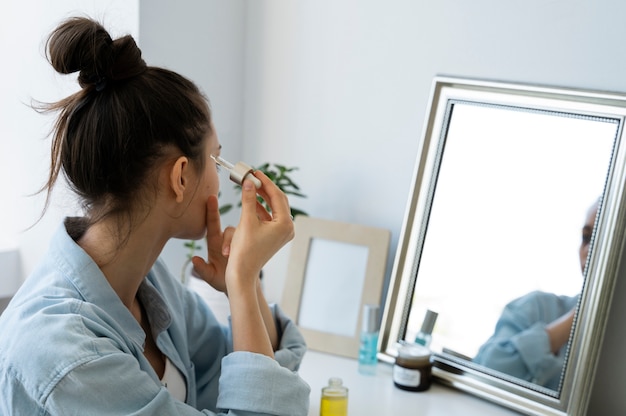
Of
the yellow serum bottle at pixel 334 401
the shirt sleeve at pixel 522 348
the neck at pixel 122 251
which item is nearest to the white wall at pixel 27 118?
the neck at pixel 122 251

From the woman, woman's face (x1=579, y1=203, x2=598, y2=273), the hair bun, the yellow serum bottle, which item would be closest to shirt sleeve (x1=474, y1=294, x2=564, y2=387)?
woman's face (x1=579, y1=203, x2=598, y2=273)

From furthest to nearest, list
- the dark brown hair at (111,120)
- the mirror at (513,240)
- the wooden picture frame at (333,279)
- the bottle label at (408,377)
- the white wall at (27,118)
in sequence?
1. the white wall at (27,118)
2. the wooden picture frame at (333,279)
3. the bottle label at (408,377)
4. the mirror at (513,240)
5. the dark brown hair at (111,120)

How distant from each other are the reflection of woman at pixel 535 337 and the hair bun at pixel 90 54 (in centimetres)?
71

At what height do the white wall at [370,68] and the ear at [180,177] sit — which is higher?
the white wall at [370,68]

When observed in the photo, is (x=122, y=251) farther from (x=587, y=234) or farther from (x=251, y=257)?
(x=587, y=234)

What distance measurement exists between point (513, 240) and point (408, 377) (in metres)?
0.29

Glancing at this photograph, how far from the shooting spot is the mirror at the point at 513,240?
3.98ft

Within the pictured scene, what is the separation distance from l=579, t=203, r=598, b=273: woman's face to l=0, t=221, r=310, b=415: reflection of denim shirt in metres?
0.46

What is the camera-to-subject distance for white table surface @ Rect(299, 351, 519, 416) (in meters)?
1.26

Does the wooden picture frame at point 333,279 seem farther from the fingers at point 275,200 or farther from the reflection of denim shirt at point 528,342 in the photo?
the fingers at point 275,200

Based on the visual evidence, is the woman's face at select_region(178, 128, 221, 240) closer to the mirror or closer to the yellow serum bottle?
the yellow serum bottle

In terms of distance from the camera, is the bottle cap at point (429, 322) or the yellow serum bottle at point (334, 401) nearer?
the yellow serum bottle at point (334, 401)

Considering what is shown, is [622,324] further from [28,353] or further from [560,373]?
[28,353]

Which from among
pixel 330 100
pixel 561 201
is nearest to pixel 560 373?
pixel 561 201
